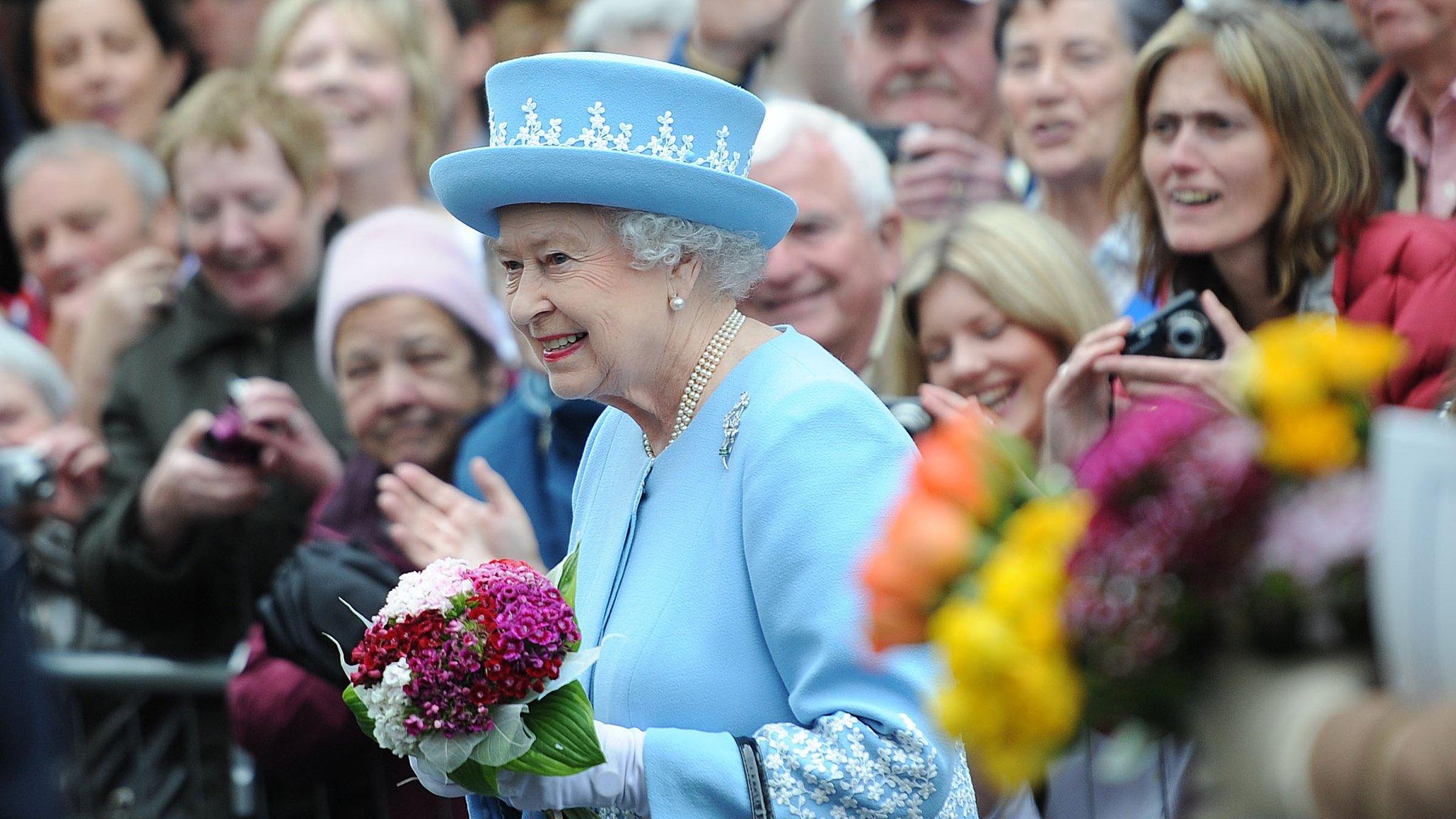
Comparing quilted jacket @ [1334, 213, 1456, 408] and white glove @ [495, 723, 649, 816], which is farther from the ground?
quilted jacket @ [1334, 213, 1456, 408]

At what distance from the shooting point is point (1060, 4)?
521 centimetres

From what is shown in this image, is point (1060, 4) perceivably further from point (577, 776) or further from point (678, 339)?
point (577, 776)

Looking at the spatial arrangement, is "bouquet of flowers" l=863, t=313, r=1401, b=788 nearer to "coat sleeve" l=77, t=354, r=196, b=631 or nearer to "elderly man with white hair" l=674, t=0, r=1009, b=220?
"elderly man with white hair" l=674, t=0, r=1009, b=220

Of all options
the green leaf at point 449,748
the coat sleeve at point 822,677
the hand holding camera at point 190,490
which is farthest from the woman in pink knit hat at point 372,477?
the coat sleeve at point 822,677

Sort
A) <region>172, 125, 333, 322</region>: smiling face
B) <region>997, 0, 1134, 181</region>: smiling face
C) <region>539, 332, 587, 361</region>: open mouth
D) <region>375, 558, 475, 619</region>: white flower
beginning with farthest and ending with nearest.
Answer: <region>172, 125, 333, 322</region>: smiling face < <region>997, 0, 1134, 181</region>: smiling face < <region>539, 332, 587, 361</region>: open mouth < <region>375, 558, 475, 619</region>: white flower

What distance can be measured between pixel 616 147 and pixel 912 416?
1.23 m

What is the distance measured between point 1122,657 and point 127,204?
18.8 feet

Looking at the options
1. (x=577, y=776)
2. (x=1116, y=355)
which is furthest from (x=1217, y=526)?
(x=1116, y=355)

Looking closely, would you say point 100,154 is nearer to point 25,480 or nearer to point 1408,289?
point 25,480

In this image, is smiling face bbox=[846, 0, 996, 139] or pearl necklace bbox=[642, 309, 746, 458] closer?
pearl necklace bbox=[642, 309, 746, 458]

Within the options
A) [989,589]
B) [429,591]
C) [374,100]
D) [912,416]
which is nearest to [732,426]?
[429,591]

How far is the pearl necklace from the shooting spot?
10.3 feet

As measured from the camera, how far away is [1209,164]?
4.14 meters

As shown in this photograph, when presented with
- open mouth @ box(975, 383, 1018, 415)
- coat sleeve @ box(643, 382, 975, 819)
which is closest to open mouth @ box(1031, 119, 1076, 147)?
Result: open mouth @ box(975, 383, 1018, 415)
